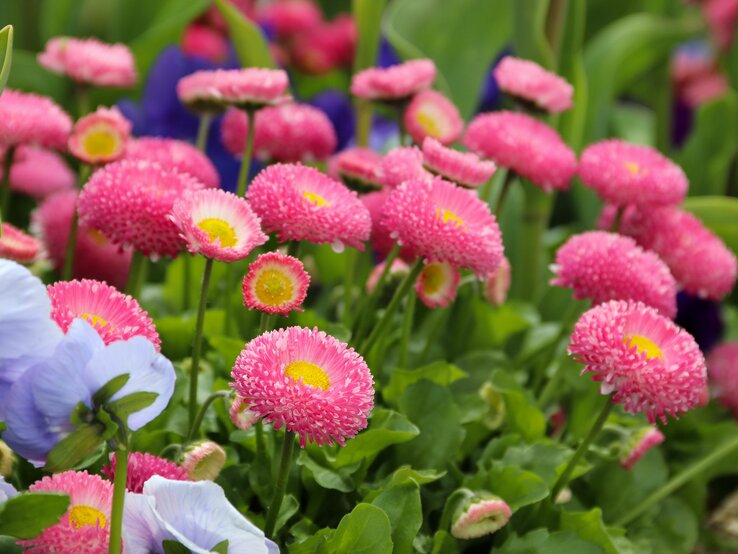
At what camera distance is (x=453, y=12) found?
1.02 m

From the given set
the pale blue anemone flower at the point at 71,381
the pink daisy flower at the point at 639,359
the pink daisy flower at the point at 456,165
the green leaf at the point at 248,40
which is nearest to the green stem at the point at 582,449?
the pink daisy flower at the point at 639,359

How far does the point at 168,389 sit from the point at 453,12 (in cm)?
70

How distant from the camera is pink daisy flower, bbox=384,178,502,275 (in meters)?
0.54

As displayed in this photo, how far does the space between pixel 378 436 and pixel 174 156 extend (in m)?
0.25

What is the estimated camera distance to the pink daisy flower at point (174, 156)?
66cm

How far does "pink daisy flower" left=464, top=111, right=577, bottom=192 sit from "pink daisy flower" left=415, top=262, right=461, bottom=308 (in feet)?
0.36

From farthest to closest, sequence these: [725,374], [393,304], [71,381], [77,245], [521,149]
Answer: [725,374], [77,245], [521,149], [393,304], [71,381]

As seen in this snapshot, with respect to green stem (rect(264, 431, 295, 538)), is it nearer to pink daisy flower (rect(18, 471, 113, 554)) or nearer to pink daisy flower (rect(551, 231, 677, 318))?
pink daisy flower (rect(18, 471, 113, 554))

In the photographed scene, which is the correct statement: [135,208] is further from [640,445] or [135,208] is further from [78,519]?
[640,445]

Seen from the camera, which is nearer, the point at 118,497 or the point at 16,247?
the point at 118,497

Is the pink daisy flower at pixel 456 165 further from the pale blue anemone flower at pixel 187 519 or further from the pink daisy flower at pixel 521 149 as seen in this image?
the pale blue anemone flower at pixel 187 519

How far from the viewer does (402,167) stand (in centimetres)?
61

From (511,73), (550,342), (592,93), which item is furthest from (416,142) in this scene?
(592,93)

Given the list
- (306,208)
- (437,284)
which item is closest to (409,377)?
(437,284)
